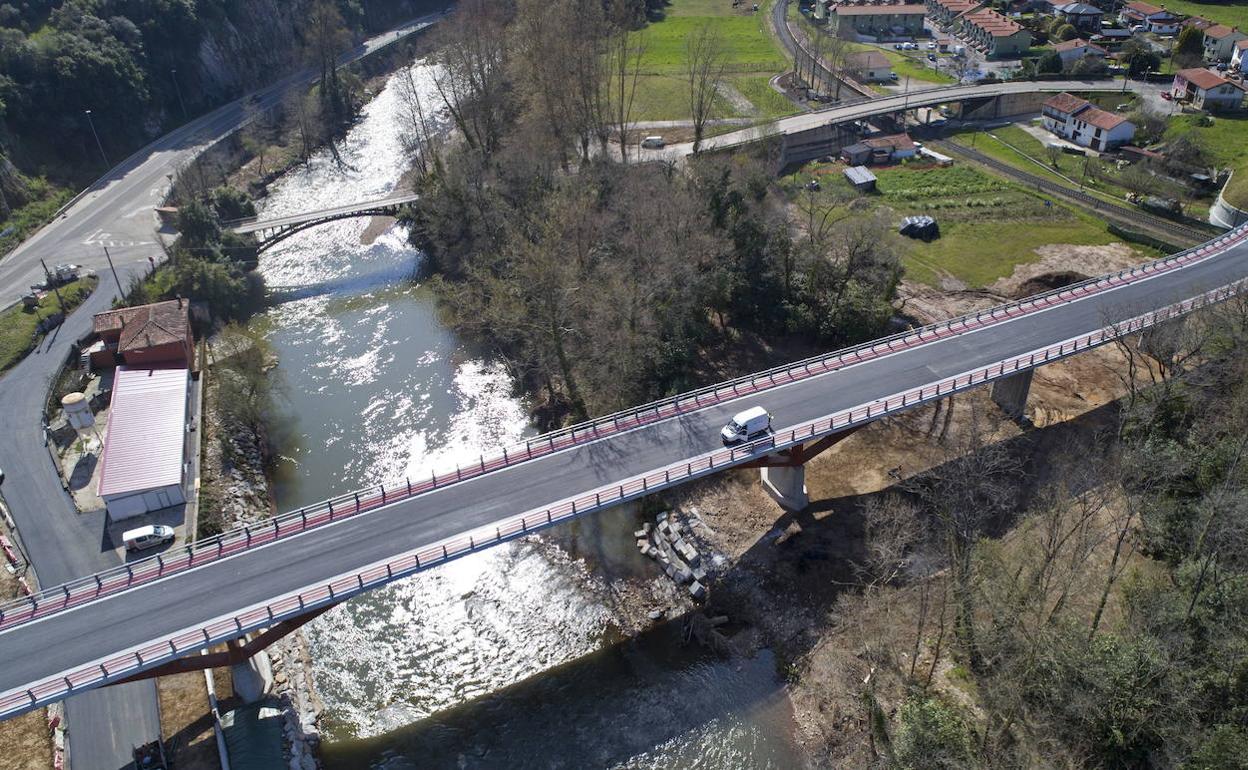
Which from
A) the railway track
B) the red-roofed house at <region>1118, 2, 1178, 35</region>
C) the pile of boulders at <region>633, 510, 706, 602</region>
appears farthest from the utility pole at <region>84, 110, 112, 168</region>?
the red-roofed house at <region>1118, 2, 1178, 35</region>

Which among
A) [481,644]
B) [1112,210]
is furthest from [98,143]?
[1112,210]

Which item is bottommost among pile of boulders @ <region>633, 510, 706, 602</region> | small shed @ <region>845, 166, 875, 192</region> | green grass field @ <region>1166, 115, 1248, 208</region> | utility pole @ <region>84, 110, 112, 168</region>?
pile of boulders @ <region>633, 510, 706, 602</region>

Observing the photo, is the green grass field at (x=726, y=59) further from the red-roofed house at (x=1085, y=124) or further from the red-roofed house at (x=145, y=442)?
the red-roofed house at (x=145, y=442)

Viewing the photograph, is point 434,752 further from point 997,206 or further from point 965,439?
point 997,206

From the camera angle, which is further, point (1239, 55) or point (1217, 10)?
point (1217, 10)

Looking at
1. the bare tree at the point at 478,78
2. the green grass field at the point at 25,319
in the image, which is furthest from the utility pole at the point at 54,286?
the bare tree at the point at 478,78

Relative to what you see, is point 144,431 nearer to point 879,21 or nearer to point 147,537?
point 147,537

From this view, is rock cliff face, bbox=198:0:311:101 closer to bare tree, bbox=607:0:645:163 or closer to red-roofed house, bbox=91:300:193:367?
bare tree, bbox=607:0:645:163
